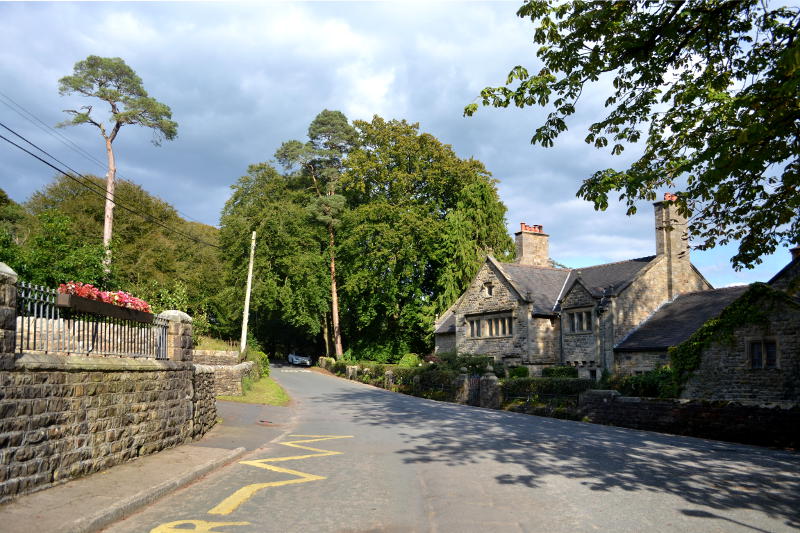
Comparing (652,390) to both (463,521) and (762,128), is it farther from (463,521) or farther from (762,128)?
(463,521)

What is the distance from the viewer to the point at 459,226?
48.3m

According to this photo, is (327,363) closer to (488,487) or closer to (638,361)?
(638,361)

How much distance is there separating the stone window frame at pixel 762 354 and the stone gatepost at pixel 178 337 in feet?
59.7

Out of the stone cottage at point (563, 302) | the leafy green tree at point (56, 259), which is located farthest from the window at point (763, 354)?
the leafy green tree at point (56, 259)

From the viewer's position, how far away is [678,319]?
2991 centimetres

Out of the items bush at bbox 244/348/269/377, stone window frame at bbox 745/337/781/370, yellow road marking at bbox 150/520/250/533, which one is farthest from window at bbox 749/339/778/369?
bush at bbox 244/348/269/377

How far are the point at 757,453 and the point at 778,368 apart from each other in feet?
26.2

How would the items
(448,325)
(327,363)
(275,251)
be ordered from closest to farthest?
(448,325), (275,251), (327,363)

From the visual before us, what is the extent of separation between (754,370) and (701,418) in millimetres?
4733

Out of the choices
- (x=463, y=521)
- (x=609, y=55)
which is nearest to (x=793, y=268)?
(x=609, y=55)

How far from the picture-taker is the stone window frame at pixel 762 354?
20.2m

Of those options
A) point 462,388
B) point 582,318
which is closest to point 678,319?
point 582,318

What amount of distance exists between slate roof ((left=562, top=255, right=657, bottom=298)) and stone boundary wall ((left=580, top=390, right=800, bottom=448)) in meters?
11.2

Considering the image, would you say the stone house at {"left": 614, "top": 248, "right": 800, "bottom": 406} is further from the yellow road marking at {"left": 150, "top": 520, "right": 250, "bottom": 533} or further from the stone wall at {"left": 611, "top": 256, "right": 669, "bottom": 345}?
the yellow road marking at {"left": 150, "top": 520, "right": 250, "bottom": 533}
